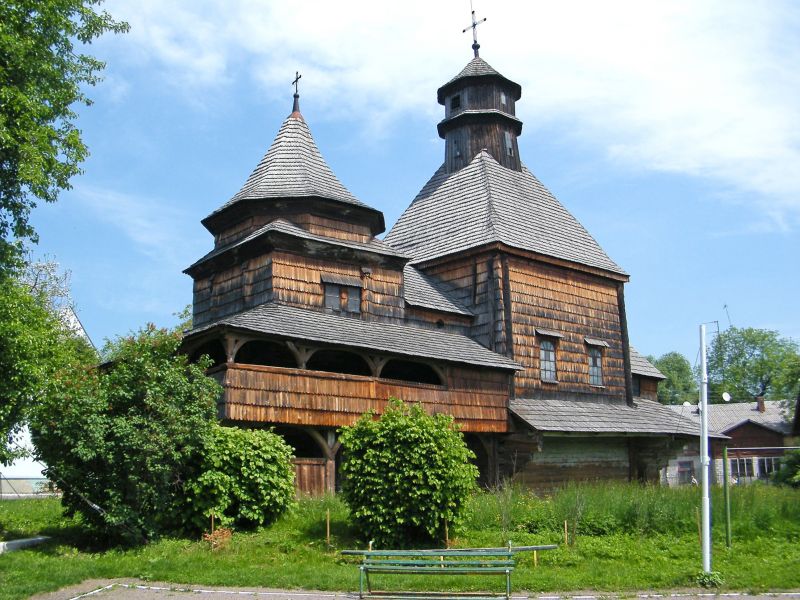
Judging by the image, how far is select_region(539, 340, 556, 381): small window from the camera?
24.6 metres

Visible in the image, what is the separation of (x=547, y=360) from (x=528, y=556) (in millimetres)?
12800

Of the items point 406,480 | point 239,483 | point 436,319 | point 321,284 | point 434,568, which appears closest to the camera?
point 434,568

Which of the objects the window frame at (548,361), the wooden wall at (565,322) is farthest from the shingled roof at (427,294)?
the window frame at (548,361)

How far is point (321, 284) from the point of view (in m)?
21.2

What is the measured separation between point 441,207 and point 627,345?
808 cm

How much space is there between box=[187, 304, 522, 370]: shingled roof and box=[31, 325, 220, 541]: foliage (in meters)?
2.45

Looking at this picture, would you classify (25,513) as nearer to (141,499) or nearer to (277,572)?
(141,499)

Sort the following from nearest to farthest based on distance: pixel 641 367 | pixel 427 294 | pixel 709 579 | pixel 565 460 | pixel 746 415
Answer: pixel 709 579, pixel 565 460, pixel 427 294, pixel 641 367, pixel 746 415

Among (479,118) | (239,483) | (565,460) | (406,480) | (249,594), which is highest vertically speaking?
(479,118)

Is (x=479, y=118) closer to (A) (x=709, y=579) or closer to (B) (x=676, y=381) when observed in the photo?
(A) (x=709, y=579)

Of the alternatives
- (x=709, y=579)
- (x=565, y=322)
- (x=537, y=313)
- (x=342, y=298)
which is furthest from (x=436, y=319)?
(x=709, y=579)

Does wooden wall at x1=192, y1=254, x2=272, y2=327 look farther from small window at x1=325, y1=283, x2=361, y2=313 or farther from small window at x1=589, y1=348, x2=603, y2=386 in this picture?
small window at x1=589, y1=348, x2=603, y2=386

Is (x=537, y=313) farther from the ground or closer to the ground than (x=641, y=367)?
farther from the ground

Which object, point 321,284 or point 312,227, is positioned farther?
point 312,227
